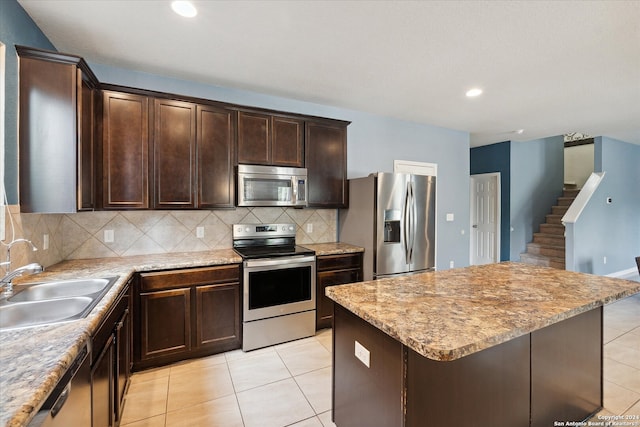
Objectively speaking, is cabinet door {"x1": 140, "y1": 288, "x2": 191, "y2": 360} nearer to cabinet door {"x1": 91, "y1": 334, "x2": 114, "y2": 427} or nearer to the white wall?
cabinet door {"x1": 91, "y1": 334, "x2": 114, "y2": 427}

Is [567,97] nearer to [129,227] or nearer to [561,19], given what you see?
[561,19]

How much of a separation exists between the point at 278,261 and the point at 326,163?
4.33 ft

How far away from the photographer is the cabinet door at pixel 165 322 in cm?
238

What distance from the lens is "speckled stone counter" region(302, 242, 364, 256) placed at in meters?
3.15

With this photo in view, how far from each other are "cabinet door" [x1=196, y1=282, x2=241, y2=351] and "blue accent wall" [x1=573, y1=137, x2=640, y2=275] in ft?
17.7

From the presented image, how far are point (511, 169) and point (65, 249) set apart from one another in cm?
681

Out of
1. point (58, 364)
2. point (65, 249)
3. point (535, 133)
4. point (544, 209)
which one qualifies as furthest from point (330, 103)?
point (544, 209)

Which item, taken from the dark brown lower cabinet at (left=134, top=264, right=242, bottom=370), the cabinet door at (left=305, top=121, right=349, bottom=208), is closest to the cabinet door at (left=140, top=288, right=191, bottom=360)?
the dark brown lower cabinet at (left=134, top=264, right=242, bottom=370)

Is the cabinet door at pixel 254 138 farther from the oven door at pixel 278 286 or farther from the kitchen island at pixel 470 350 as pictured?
the kitchen island at pixel 470 350

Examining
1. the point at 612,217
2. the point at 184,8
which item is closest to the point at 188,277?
the point at 184,8

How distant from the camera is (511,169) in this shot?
18.4 feet

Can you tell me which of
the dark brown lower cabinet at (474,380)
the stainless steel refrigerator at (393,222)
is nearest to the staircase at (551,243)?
the stainless steel refrigerator at (393,222)

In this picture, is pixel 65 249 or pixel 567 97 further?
pixel 567 97

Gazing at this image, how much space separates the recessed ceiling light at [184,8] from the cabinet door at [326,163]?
155 cm
